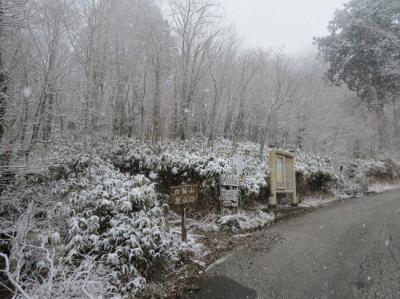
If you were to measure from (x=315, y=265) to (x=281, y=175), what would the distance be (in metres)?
4.43

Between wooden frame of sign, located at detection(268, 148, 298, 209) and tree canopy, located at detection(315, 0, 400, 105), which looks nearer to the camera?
wooden frame of sign, located at detection(268, 148, 298, 209)

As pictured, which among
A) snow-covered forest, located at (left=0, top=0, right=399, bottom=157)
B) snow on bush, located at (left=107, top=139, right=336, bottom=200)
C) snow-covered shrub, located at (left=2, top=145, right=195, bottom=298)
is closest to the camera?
snow-covered shrub, located at (left=2, top=145, right=195, bottom=298)

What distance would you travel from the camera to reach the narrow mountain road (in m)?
3.59

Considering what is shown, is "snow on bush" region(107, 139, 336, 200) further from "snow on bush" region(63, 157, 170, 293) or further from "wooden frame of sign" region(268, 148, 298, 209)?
"snow on bush" region(63, 157, 170, 293)

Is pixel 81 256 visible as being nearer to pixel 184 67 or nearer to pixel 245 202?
pixel 245 202

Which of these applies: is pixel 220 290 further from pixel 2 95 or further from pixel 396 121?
pixel 396 121

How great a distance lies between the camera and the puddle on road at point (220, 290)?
11.7 ft

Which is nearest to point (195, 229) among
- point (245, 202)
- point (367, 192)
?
point (245, 202)

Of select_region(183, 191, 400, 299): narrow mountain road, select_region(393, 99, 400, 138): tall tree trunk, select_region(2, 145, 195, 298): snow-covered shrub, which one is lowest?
select_region(183, 191, 400, 299): narrow mountain road

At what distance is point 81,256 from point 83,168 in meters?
4.12

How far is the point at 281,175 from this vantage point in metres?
8.55

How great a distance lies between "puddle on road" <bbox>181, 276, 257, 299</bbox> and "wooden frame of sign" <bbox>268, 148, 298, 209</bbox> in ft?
14.9

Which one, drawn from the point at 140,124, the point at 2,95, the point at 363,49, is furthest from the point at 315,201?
the point at 363,49

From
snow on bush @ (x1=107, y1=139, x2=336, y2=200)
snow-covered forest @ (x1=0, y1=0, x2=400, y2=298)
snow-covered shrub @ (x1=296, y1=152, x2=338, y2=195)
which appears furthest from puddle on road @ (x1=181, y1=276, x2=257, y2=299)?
snow-covered shrub @ (x1=296, y1=152, x2=338, y2=195)
